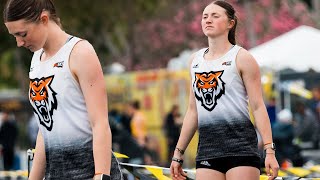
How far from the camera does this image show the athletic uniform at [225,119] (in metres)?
6.72

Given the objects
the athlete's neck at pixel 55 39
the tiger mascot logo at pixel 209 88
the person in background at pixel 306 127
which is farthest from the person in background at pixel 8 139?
the athlete's neck at pixel 55 39

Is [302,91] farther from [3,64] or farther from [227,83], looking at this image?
[3,64]

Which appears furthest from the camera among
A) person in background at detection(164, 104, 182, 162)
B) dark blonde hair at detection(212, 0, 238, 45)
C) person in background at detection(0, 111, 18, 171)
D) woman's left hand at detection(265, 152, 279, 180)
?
person in background at detection(0, 111, 18, 171)

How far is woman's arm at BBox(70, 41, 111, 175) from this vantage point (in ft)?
17.0

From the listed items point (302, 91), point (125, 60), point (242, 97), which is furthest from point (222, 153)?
point (125, 60)

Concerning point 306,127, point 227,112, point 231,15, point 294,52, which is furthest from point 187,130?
point 294,52

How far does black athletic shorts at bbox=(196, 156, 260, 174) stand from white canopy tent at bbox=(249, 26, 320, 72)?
1645 centimetres

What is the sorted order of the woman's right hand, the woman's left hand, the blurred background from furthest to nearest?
the blurred background
the woman's right hand
the woman's left hand

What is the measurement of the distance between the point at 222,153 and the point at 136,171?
1377mm

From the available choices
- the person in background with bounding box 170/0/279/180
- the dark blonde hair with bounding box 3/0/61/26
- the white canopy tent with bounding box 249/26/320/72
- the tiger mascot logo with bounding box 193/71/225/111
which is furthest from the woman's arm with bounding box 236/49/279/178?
the white canopy tent with bounding box 249/26/320/72

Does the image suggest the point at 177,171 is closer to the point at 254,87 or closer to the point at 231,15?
the point at 254,87

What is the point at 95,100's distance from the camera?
523 cm

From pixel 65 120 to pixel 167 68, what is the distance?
34.8 metres

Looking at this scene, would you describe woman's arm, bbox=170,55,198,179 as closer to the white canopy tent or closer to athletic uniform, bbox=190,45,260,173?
athletic uniform, bbox=190,45,260,173
